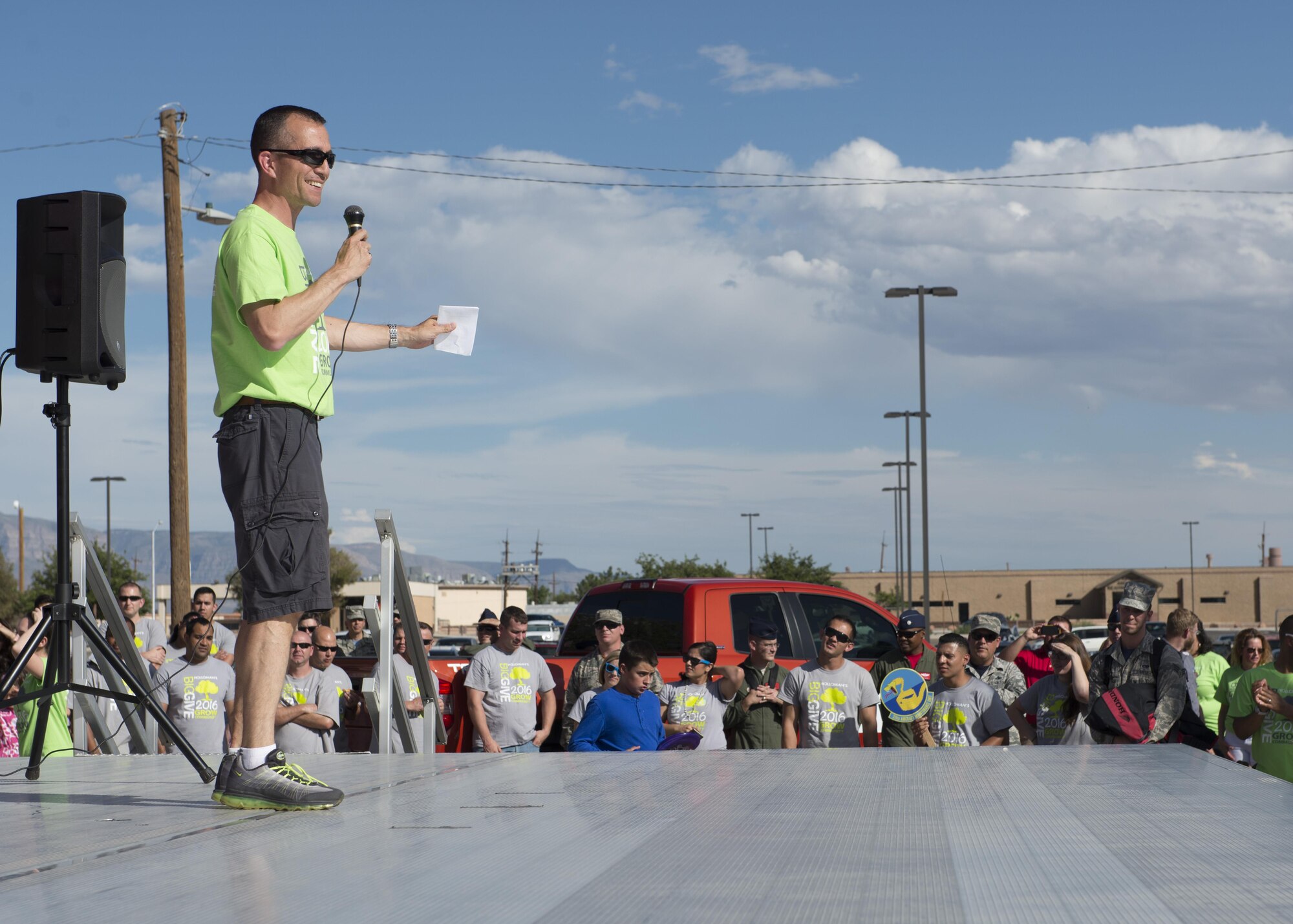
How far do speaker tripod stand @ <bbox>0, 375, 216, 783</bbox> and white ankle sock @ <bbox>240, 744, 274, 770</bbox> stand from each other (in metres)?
0.51

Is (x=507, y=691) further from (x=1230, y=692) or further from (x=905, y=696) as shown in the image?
(x=1230, y=692)

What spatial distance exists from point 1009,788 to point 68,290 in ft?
10.6

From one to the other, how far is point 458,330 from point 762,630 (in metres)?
4.96

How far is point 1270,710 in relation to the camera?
26.0 ft

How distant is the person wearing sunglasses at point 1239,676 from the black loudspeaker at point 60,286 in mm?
6949

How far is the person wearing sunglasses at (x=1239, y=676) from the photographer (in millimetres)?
8320

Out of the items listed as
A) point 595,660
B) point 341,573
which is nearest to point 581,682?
point 595,660

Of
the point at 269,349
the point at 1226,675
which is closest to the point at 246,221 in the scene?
the point at 269,349

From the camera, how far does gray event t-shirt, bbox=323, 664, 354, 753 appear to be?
8781 mm

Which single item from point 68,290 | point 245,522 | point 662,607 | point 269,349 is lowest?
point 662,607

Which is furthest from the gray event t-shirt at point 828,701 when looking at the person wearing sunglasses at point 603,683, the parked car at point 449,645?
the parked car at point 449,645

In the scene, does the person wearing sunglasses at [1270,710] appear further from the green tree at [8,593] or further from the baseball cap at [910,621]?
the green tree at [8,593]

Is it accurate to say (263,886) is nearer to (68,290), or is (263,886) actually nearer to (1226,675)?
(68,290)

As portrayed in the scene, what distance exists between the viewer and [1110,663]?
7.46 metres
